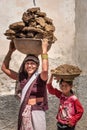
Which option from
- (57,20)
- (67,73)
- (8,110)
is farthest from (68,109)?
(57,20)

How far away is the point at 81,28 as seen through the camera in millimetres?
5520

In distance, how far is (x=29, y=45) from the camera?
4.26 metres

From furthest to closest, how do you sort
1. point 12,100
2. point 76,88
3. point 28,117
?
1. point 76,88
2. point 12,100
3. point 28,117

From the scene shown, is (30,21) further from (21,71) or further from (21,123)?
(21,123)

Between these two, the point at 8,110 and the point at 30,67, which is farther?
the point at 8,110

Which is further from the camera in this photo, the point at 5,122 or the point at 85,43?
the point at 85,43

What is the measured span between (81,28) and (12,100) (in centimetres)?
128

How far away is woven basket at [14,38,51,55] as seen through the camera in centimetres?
424

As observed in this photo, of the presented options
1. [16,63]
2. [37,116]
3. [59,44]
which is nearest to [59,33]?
[59,44]

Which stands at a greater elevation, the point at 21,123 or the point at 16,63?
the point at 16,63

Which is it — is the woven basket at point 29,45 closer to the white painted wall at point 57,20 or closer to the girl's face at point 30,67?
the girl's face at point 30,67

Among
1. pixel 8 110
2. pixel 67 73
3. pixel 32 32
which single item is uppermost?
pixel 32 32

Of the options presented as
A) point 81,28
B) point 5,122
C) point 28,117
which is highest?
point 81,28

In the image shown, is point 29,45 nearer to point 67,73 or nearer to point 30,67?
point 30,67
